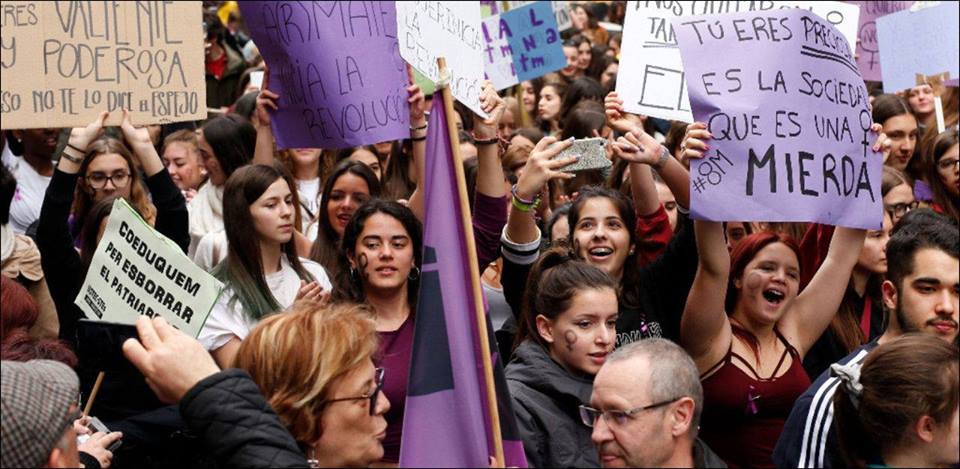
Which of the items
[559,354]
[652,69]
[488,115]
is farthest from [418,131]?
[559,354]

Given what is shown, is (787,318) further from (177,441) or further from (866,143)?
(177,441)

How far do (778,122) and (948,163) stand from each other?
3.22m

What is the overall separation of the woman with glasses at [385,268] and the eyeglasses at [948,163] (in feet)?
12.3

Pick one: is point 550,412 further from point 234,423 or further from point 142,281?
point 142,281

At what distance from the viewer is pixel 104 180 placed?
7.34m

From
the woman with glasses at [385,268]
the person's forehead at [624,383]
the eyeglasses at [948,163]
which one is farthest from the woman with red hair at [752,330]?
the eyeglasses at [948,163]

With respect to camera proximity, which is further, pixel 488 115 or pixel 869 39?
pixel 869 39

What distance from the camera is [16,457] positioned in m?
3.12

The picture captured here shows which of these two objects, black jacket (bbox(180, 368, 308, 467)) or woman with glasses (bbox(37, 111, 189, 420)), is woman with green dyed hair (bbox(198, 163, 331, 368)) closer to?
woman with glasses (bbox(37, 111, 189, 420))

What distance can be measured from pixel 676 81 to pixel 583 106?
330 centimetres

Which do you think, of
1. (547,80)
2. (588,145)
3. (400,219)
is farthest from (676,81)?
(547,80)

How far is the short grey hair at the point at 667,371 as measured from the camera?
3.92 meters

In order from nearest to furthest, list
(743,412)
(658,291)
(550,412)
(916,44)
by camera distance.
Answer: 1. (550,412)
2. (743,412)
3. (658,291)
4. (916,44)

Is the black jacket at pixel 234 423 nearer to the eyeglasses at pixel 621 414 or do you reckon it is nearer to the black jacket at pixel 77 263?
the eyeglasses at pixel 621 414
